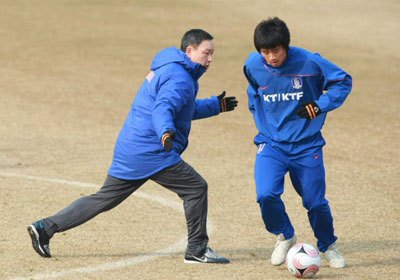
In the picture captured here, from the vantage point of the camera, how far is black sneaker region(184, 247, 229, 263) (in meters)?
6.81

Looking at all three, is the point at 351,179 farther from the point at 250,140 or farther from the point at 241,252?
the point at 241,252

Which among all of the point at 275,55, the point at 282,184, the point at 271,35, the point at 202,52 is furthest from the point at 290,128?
the point at 202,52

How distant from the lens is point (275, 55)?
657 cm

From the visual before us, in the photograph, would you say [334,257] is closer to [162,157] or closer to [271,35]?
[162,157]

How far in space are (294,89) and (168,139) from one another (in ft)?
4.10

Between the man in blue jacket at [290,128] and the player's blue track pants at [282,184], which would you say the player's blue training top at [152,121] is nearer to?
the man in blue jacket at [290,128]

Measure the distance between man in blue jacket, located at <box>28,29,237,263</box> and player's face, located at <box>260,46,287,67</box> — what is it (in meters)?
0.45

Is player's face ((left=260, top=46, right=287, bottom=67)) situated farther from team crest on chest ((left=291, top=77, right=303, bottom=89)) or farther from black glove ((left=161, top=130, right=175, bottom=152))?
black glove ((left=161, top=130, right=175, bottom=152))

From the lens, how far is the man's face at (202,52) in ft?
21.8

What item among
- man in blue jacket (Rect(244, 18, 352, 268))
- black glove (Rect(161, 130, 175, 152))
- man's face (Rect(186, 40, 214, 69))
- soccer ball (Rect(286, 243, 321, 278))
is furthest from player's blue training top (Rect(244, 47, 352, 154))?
black glove (Rect(161, 130, 175, 152))

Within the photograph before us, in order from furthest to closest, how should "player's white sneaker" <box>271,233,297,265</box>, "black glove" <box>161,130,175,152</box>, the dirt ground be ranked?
the dirt ground < "player's white sneaker" <box>271,233,297,265</box> < "black glove" <box>161,130,175,152</box>

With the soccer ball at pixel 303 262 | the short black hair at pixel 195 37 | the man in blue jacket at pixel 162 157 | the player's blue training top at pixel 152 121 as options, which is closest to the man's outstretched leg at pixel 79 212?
the man in blue jacket at pixel 162 157

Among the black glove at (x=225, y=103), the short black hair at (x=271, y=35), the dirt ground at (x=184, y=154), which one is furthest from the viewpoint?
the black glove at (x=225, y=103)

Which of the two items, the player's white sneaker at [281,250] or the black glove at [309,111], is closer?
the black glove at [309,111]
